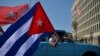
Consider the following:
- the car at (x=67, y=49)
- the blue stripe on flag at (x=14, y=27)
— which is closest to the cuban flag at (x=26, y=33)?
the blue stripe on flag at (x=14, y=27)

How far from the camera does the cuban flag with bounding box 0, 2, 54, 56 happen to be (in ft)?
16.0

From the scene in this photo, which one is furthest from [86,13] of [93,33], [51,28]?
[51,28]

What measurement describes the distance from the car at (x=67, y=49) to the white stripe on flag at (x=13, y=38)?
7948mm

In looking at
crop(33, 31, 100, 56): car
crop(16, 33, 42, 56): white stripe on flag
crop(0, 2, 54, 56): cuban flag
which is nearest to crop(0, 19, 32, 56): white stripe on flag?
crop(0, 2, 54, 56): cuban flag

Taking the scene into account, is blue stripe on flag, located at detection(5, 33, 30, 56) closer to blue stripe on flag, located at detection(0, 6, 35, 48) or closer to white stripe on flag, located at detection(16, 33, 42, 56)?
white stripe on flag, located at detection(16, 33, 42, 56)

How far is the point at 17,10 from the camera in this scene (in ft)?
32.4

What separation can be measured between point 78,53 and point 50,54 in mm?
1198

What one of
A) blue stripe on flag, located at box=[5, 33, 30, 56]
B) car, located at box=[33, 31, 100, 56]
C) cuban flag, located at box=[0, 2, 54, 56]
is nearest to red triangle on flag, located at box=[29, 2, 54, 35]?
cuban flag, located at box=[0, 2, 54, 56]

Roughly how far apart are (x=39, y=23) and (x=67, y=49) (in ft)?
27.2

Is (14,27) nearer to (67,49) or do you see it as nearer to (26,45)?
(26,45)

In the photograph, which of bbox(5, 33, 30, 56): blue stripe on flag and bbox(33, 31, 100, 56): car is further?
bbox(33, 31, 100, 56): car

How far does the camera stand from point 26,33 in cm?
498

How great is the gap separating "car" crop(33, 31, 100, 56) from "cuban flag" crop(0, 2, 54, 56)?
26.0ft

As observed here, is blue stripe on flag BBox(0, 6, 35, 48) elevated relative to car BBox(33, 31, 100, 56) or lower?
elevated
